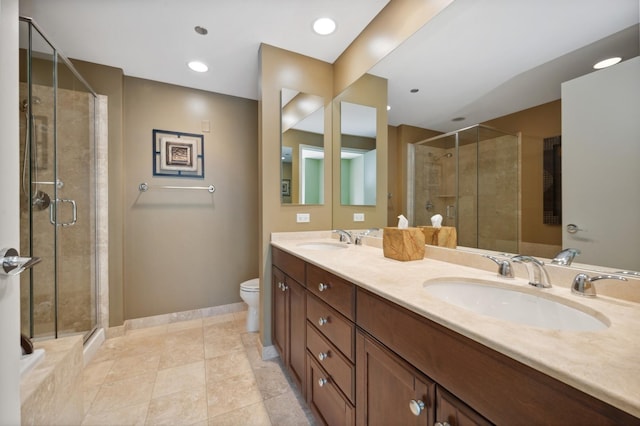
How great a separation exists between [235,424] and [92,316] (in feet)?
5.60

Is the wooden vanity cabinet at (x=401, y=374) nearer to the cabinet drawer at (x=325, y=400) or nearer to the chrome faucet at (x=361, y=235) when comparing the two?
the cabinet drawer at (x=325, y=400)

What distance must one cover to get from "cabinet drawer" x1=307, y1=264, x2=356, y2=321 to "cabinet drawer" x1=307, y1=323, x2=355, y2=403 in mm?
183

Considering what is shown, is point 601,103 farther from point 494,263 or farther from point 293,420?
point 293,420

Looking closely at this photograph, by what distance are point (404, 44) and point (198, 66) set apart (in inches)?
69.3

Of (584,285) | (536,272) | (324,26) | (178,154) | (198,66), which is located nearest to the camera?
(584,285)

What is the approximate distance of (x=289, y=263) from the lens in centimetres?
158

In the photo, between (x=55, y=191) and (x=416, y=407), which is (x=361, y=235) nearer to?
(x=416, y=407)

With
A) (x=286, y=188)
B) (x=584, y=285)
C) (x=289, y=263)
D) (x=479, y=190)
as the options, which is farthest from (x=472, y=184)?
(x=286, y=188)

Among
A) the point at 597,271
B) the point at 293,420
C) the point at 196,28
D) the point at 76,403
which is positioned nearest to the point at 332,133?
the point at 196,28

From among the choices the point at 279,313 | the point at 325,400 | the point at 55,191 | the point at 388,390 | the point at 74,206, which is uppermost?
the point at 55,191

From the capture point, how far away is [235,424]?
128 centimetres

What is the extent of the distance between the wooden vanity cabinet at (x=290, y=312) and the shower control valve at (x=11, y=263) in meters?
1.02

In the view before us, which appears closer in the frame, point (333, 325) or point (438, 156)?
point (333, 325)

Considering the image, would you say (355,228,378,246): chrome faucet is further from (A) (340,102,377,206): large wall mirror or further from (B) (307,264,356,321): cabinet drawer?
(B) (307,264,356,321): cabinet drawer
